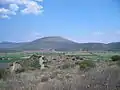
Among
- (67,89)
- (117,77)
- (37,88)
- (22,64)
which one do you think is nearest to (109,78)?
(117,77)

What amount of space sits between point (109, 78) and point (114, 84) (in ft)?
2.73

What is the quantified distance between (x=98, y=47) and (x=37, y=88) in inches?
7397

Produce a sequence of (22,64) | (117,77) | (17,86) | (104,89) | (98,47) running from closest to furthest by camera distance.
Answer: (104,89)
(17,86)
(117,77)
(22,64)
(98,47)

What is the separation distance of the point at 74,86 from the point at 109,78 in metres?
1.56

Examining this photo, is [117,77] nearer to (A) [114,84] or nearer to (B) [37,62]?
(A) [114,84]

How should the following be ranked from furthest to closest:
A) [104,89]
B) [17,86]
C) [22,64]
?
[22,64]
[17,86]
[104,89]

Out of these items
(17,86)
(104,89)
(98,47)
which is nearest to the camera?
(104,89)

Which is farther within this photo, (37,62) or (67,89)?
(37,62)

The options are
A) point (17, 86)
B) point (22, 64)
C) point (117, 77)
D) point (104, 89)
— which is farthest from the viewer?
point (22, 64)

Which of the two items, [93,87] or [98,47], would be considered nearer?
[93,87]

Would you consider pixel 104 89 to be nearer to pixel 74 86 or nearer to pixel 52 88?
pixel 74 86

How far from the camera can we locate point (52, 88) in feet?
27.7

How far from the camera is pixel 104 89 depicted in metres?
8.29

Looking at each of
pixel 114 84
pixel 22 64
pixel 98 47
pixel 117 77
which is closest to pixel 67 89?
pixel 114 84
